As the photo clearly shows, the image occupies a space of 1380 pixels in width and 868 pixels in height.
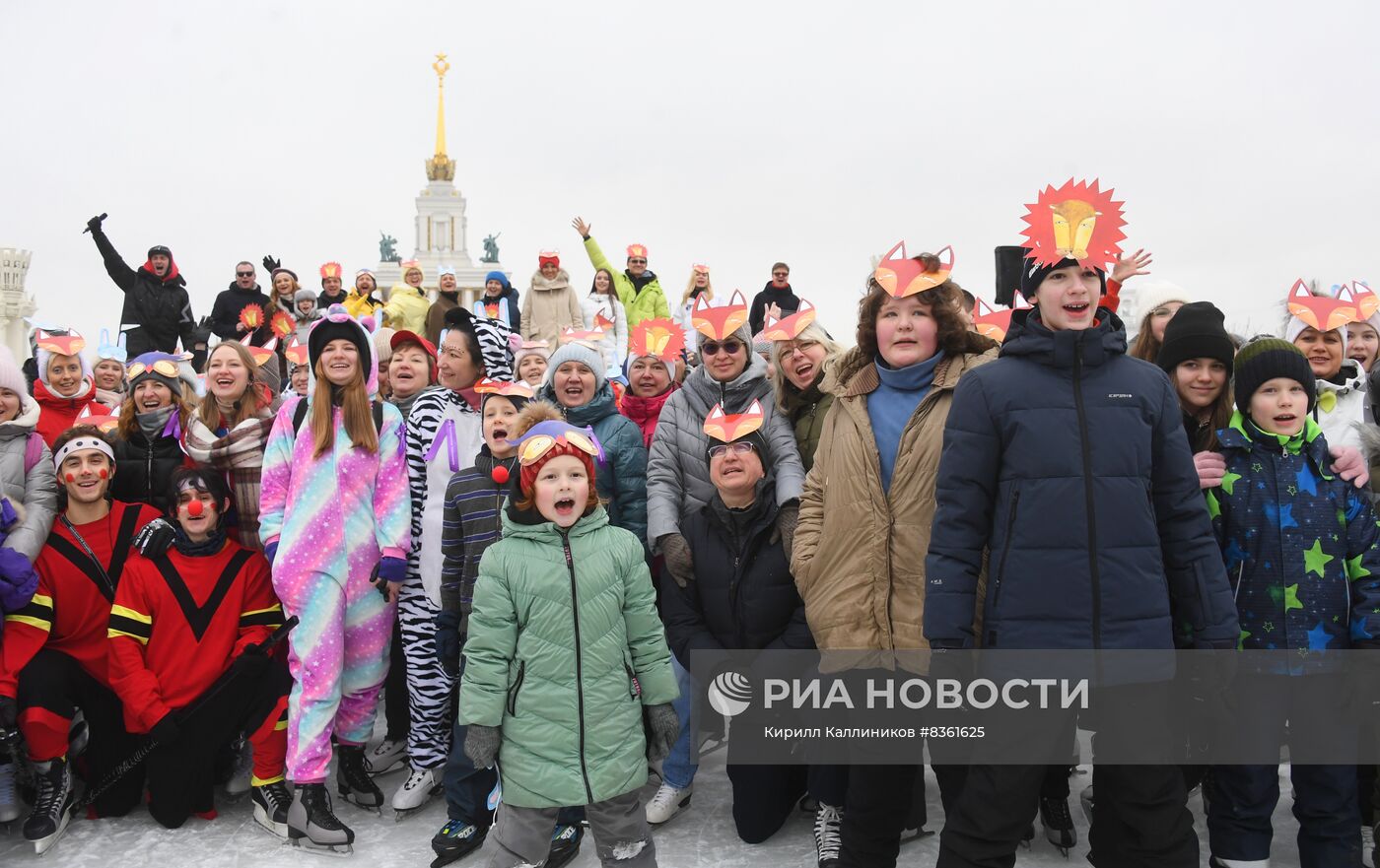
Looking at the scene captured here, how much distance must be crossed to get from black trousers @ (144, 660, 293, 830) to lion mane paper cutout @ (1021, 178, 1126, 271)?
11.6ft

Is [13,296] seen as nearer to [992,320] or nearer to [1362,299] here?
[992,320]

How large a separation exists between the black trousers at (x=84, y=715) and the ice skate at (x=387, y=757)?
3.23 feet

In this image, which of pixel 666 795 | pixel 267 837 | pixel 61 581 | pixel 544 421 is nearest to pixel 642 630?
pixel 544 421

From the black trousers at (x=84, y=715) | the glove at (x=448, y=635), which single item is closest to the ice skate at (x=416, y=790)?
the glove at (x=448, y=635)

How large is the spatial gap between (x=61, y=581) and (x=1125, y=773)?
169 inches

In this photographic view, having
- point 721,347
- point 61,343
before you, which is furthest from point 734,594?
point 61,343

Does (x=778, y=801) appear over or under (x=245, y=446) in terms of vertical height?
under

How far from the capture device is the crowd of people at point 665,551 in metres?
2.76

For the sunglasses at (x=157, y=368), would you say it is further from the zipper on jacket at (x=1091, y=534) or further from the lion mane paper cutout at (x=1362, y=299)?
the lion mane paper cutout at (x=1362, y=299)

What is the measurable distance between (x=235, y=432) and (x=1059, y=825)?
3955 mm

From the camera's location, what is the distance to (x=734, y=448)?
A: 3.80 meters

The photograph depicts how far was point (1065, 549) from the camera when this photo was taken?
2674 mm

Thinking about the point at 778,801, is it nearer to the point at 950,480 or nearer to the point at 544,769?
the point at 544,769

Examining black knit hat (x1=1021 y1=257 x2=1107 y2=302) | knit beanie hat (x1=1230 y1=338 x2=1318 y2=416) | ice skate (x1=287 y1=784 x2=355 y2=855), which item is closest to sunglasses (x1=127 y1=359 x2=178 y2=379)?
ice skate (x1=287 y1=784 x2=355 y2=855)
